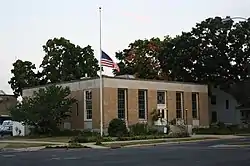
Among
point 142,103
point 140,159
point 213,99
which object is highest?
point 213,99

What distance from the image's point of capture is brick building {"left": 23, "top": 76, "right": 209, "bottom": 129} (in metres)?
51.1

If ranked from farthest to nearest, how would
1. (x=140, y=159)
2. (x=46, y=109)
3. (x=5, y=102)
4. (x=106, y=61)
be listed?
(x=5, y=102) → (x=46, y=109) → (x=106, y=61) → (x=140, y=159)

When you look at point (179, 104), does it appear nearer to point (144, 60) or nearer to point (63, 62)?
point (144, 60)

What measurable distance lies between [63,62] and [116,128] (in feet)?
117

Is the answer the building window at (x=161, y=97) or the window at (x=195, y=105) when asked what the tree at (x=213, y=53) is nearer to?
the window at (x=195, y=105)

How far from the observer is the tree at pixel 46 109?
165 feet

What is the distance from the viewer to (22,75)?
84375 mm

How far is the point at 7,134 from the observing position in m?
64.5

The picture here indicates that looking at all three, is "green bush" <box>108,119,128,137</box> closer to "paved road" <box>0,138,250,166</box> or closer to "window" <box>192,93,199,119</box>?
"window" <box>192,93,199,119</box>

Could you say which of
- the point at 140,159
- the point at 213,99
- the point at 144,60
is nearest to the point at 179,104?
the point at 213,99

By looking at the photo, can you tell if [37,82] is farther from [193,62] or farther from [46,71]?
[193,62]

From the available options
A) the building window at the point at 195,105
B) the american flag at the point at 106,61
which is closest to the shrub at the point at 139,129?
the american flag at the point at 106,61

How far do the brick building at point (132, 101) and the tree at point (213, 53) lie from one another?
628 cm

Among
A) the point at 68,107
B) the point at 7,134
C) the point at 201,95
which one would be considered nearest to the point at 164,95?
the point at 201,95
